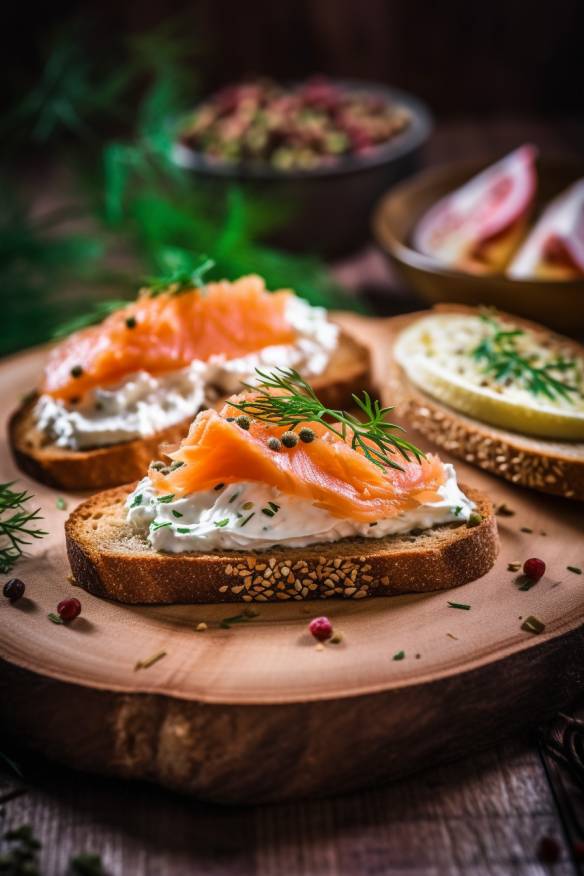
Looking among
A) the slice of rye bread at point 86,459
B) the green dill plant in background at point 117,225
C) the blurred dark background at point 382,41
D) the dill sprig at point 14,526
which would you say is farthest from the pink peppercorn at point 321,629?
the blurred dark background at point 382,41

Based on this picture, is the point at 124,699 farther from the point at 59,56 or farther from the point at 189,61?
the point at 189,61

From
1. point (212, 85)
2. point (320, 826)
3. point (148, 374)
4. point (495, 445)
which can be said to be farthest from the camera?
point (212, 85)

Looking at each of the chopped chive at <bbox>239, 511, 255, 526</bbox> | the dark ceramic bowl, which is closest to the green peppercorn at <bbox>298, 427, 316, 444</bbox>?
the chopped chive at <bbox>239, 511, 255, 526</bbox>

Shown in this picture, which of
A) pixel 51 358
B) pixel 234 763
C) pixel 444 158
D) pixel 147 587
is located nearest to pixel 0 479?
pixel 51 358

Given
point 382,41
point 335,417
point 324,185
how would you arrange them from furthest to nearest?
point 382,41 → point 324,185 → point 335,417

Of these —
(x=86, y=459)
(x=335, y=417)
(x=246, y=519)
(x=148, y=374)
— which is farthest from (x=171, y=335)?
(x=246, y=519)

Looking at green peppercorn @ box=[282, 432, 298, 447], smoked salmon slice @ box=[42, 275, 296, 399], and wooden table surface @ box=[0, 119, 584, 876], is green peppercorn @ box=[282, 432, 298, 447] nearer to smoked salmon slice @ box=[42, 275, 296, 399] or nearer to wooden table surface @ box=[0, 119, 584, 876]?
smoked salmon slice @ box=[42, 275, 296, 399]

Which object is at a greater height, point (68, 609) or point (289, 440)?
point (289, 440)

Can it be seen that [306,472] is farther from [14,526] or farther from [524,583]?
[14,526]

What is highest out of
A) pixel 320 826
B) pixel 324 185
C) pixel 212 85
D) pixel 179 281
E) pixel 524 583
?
pixel 179 281
